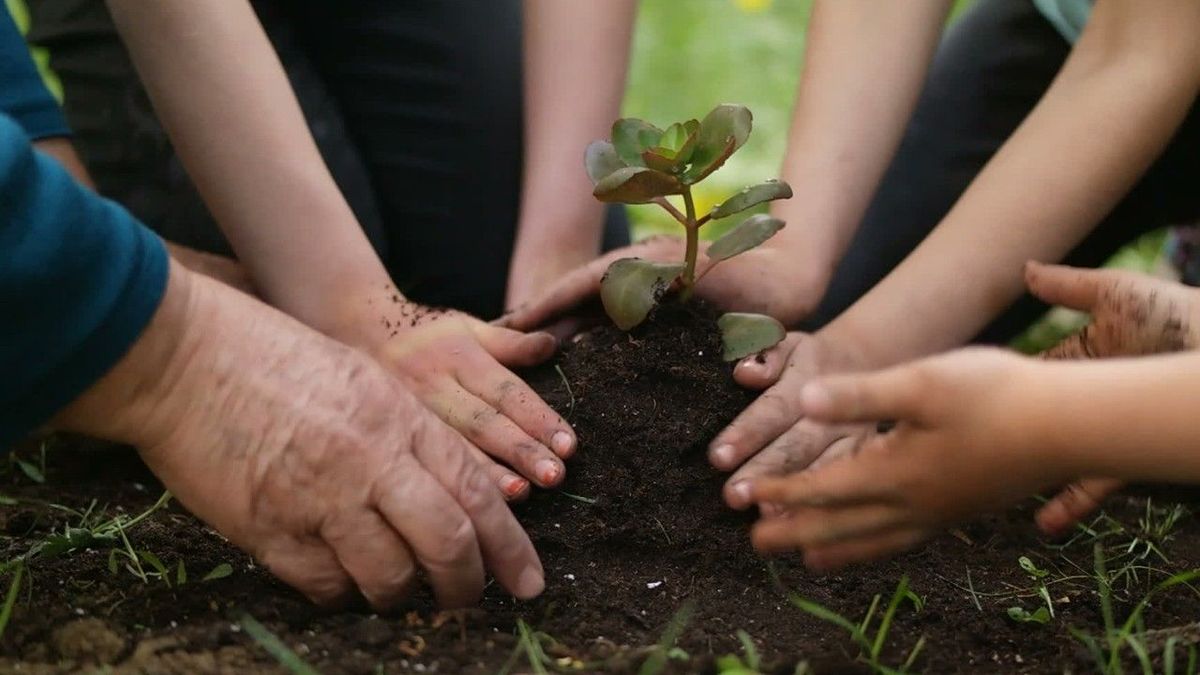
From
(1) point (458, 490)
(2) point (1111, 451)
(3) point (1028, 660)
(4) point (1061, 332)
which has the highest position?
(2) point (1111, 451)

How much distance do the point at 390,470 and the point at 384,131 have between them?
1210mm

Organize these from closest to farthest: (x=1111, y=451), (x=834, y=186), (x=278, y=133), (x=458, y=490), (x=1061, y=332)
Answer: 1. (x=1111, y=451)
2. (x=458, y=490)
3. (x=278, y=133)
4. (x=834, y=186)
5. (x=1061, y=332)

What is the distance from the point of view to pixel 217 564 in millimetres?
1277

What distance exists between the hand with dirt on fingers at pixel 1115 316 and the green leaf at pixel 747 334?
0.32m

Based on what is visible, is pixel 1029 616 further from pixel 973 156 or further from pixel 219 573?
pixel 973 156

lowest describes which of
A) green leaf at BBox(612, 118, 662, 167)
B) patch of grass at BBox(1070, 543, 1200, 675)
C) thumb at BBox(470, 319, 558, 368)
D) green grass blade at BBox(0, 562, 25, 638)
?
green grass blade at BBox(0, 562, 25, 638)

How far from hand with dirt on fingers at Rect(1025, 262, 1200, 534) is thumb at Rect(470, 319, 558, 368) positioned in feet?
1.89

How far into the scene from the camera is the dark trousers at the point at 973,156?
2086 mm

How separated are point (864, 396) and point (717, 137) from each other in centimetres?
42

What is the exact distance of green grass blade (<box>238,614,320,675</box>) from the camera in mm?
960

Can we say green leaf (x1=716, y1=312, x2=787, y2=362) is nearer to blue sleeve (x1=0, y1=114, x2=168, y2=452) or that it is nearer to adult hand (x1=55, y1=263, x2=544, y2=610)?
adult hand (x1=55, y1=263, x2=544, y2=610)

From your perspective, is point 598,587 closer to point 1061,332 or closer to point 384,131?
point 384,131

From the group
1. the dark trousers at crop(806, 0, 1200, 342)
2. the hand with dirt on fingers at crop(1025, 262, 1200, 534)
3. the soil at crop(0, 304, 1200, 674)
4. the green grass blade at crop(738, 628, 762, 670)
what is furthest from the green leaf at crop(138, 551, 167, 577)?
the dark trousers at crop(806, 0, 1200, 342)

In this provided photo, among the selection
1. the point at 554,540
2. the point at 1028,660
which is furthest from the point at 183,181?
the point at 1028,660
